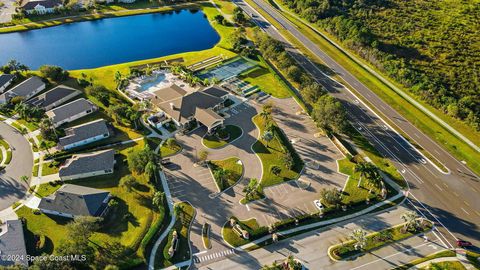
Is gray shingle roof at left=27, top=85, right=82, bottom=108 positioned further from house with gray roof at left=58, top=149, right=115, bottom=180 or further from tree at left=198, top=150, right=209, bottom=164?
tree at left=198, top=150, right=209, bottom=164

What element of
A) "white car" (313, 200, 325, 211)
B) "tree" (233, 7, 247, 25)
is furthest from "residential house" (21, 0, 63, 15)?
"white car" (313, 200, 325, 211)

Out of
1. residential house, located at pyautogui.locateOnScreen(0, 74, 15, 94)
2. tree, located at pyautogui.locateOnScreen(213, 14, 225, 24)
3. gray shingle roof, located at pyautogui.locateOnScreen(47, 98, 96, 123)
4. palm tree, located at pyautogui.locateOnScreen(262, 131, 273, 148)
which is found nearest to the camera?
palm tree, located at pyautogui.locateOnScreen(262, 131, 273, 148)

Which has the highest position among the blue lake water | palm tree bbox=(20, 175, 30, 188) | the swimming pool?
the blue lake water

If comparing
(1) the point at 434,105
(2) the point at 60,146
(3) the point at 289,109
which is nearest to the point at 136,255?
(2) the point at 60,146

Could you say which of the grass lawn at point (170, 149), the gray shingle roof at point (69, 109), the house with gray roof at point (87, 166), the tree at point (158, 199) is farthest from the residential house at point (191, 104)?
the tree at point (158, 199)

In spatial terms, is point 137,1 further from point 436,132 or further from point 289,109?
point 436,132
